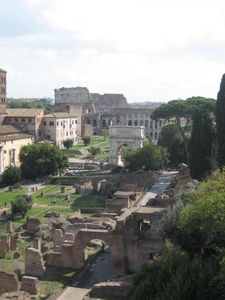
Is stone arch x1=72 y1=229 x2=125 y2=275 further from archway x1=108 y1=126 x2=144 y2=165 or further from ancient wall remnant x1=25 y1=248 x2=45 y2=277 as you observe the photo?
archway x1=108 y1=126 x2=144 y2=165

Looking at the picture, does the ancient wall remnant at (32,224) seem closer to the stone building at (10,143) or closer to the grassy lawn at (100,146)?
the stone building at (10,143)

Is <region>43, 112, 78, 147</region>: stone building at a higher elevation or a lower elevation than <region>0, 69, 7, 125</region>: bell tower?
lower

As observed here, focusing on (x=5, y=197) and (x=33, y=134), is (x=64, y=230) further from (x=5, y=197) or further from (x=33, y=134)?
(x=33, y=134)

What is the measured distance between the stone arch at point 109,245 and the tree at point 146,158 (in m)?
21.8

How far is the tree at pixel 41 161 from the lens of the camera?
42719mm

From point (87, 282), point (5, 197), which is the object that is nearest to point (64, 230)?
point (87, 282)

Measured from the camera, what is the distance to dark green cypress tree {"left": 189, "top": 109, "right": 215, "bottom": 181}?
29828 mm

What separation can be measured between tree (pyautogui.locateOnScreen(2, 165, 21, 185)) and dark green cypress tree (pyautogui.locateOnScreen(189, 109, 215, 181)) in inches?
742

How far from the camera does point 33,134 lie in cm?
5581

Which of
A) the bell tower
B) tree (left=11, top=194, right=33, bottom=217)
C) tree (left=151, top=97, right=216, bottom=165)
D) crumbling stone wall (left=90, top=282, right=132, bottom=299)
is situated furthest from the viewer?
the bell tower

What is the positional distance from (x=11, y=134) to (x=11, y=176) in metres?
10.7

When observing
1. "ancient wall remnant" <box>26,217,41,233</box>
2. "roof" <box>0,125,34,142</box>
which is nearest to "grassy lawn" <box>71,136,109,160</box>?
"roof" <box>0,125,34,142</box>

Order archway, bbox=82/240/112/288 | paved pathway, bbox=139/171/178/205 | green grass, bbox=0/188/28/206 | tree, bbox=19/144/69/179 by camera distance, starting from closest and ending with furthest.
Answer: 1. archway, bbox=82/240/112/288
2. paved pathway, bbox=139/171/178/205
3. green grass, bbox=0/188/28/206
4. tree, bbox=19/144/69/179

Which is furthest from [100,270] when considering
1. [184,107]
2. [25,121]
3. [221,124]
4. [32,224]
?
[25,121]
